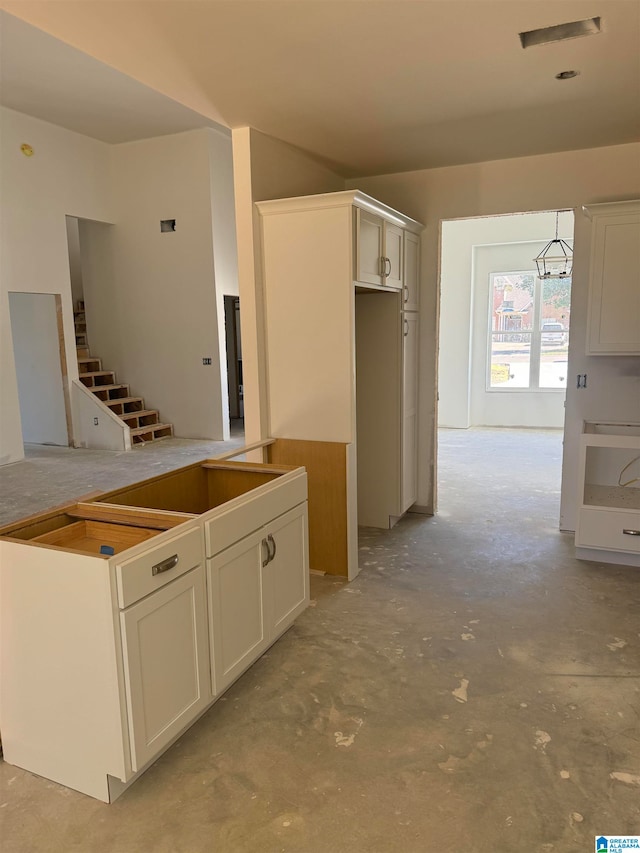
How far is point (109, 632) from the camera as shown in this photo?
179 cm

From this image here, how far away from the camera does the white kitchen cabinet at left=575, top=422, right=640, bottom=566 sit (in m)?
3.68

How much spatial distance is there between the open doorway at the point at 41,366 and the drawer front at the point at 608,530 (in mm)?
6776

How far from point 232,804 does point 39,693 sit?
2.41ft

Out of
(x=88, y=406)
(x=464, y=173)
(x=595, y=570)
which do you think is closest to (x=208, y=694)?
(x=595, y=570)

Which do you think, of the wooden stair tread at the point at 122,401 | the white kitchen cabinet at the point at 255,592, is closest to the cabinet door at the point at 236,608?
the white kitchen cabinet at the point at 255,592

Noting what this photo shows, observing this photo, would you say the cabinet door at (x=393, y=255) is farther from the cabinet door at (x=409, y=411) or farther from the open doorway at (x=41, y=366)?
the open doorway at (x=41, y=366)

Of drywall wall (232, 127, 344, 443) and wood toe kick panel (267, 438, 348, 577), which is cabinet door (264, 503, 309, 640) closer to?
wood toe kick panel (267, 438, 348, 577)

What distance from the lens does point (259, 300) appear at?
3613 mm

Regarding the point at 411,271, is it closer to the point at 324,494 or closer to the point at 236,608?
the point at 324,494

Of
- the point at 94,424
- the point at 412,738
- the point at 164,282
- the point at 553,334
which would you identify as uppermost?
the point at 164,282

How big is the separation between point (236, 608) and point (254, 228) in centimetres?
221

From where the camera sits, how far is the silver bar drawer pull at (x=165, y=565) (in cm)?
193

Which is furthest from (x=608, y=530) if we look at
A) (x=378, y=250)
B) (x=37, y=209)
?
(x=37, y=209)

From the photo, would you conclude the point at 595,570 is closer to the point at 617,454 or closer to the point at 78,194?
the point at 617,454
